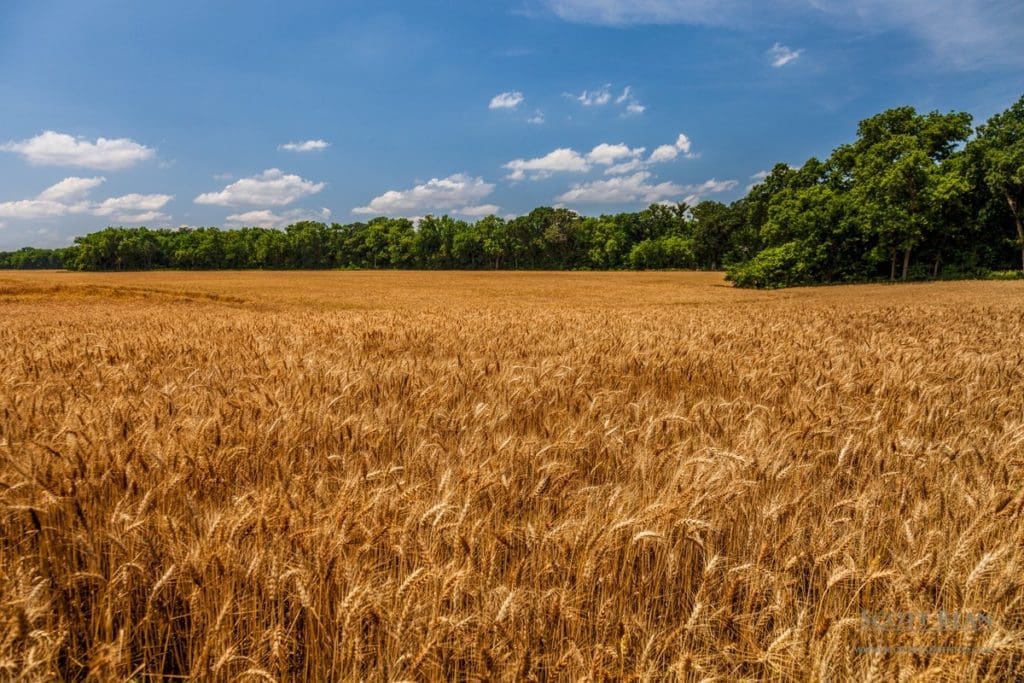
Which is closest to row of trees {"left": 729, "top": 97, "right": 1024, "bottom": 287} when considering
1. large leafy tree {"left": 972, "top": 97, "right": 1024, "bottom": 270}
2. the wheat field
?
large leafy tree {"left": 972, "top": 97, "right": 1024, "bottom": 270}

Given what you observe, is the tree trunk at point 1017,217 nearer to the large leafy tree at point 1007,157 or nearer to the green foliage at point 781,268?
the large leafy tree at point 1007,157

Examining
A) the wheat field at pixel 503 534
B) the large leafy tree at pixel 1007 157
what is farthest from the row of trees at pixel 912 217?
the wheat field at pixel 503 534

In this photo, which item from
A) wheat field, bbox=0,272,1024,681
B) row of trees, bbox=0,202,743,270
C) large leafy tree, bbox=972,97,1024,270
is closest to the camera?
wheat field, bbox=0,272,1024,681

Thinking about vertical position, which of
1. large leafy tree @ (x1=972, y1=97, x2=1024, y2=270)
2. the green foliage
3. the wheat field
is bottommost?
the wheat field

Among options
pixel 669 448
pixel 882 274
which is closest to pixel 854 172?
pixel 882 274

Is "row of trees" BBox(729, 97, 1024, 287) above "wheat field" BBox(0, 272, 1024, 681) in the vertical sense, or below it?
above

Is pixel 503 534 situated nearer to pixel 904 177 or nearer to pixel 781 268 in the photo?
pixel 781 268

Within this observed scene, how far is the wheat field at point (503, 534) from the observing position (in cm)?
154

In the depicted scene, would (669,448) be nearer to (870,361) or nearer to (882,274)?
(870,361)

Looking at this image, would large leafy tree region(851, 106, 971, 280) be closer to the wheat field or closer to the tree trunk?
the tree trunk

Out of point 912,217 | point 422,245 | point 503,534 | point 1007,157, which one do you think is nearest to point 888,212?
point 912,217

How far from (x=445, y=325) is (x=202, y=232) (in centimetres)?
15884

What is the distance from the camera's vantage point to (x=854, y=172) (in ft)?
199

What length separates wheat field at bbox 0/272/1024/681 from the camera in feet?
5.05
